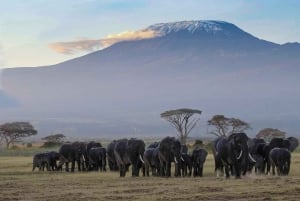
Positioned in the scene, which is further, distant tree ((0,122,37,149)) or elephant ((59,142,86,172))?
distant tree ((0,122,37,149))

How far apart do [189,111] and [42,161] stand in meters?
65.0

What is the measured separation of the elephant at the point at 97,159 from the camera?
153ft

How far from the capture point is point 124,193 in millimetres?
24797

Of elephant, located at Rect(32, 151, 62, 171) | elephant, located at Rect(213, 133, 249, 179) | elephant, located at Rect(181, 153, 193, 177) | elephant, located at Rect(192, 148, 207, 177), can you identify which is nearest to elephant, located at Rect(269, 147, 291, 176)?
elephant, located at Rect(213, 133, 249, 179)

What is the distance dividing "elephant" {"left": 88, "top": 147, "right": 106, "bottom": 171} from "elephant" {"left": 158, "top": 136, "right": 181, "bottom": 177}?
1062cm

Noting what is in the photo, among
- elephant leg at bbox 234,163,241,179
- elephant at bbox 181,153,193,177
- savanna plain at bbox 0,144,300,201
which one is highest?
elephant at bbox 181,153,193,177

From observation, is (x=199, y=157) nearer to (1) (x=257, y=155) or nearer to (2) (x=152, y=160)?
(2) (x=152, y=160)

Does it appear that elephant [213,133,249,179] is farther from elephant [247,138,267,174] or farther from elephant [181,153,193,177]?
elephant [247,138,267,174]

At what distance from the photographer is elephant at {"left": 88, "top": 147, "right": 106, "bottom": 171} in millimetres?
46625

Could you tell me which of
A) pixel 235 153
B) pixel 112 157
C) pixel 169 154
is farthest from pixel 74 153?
pixel 235 153

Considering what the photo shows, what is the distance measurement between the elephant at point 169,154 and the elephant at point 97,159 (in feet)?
34.8

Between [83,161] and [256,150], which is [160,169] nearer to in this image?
[256,150]

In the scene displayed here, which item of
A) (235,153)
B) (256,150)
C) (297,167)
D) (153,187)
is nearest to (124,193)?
(153,187)

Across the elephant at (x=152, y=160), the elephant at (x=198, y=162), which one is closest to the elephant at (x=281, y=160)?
the elephant at (x=198, y=162)
